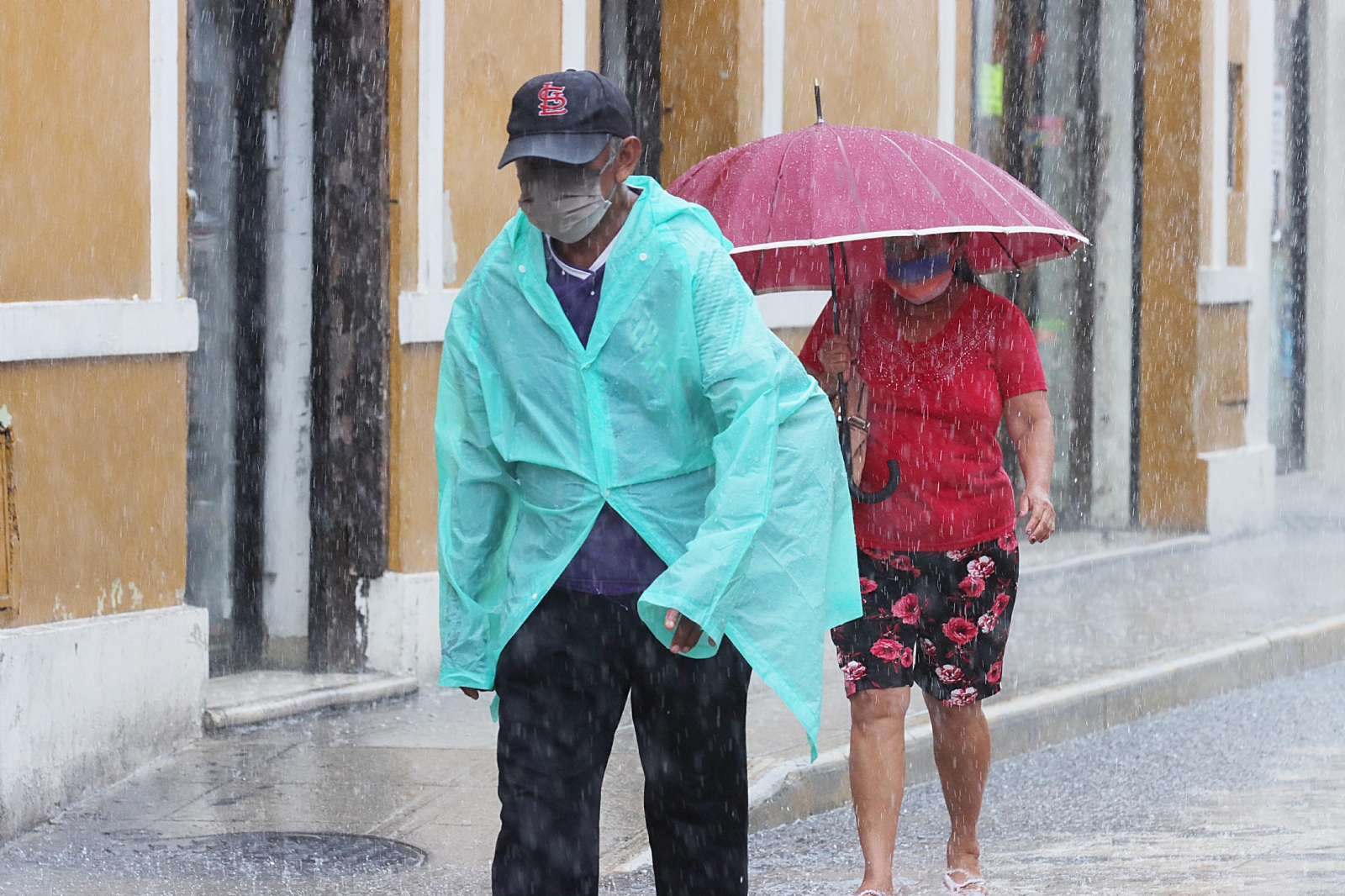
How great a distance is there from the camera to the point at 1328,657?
9609 mm

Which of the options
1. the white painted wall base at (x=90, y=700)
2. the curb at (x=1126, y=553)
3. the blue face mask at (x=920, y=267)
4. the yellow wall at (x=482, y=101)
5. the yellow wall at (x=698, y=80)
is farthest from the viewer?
the curb at (x=1126, y=553)

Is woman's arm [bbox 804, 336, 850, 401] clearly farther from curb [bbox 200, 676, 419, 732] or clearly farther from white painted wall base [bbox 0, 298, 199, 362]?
curb [bbox 200, 676, 419, 732]

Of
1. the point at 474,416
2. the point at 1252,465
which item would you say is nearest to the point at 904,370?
the point at 474,416

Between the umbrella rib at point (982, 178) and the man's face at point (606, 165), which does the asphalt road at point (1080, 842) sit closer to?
the umbrella rib at point (982, 178)

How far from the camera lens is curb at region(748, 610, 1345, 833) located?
6457mm

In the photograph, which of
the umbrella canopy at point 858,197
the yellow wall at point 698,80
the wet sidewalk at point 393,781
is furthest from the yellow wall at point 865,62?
the umbrella canopy at point 858,197

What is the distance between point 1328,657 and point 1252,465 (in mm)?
3912

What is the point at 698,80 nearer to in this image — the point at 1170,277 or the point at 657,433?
the point at 1170,277

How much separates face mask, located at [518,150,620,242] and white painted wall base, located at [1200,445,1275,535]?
9753mm

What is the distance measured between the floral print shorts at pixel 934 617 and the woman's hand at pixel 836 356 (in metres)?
0.45

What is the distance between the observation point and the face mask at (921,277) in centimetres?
498

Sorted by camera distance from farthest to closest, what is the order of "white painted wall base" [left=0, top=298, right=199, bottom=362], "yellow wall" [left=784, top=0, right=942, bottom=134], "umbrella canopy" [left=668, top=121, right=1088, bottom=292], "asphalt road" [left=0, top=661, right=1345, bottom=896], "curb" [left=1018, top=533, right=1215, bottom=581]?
"curb" [left=1018, top=533, right=1215, bottom=581]
"yellow wall" [left=784, top=0, right=942, bottom=134]
"white painted wall base" [left=0, top=298, right=199, bottom=362]
"asphalt road" [left=0, top=661, right=1345, bottom=896]
"umbrella canopy" [left=668, top=121, right=1088, bottom=292]

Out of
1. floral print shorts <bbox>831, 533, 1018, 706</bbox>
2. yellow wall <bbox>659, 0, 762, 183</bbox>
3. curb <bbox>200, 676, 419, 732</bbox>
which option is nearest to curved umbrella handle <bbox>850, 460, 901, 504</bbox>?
floral print shorts <bbox>831, 533, 1018, 706</bbox>

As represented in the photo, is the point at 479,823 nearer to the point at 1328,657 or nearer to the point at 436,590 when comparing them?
the point at 436,590
